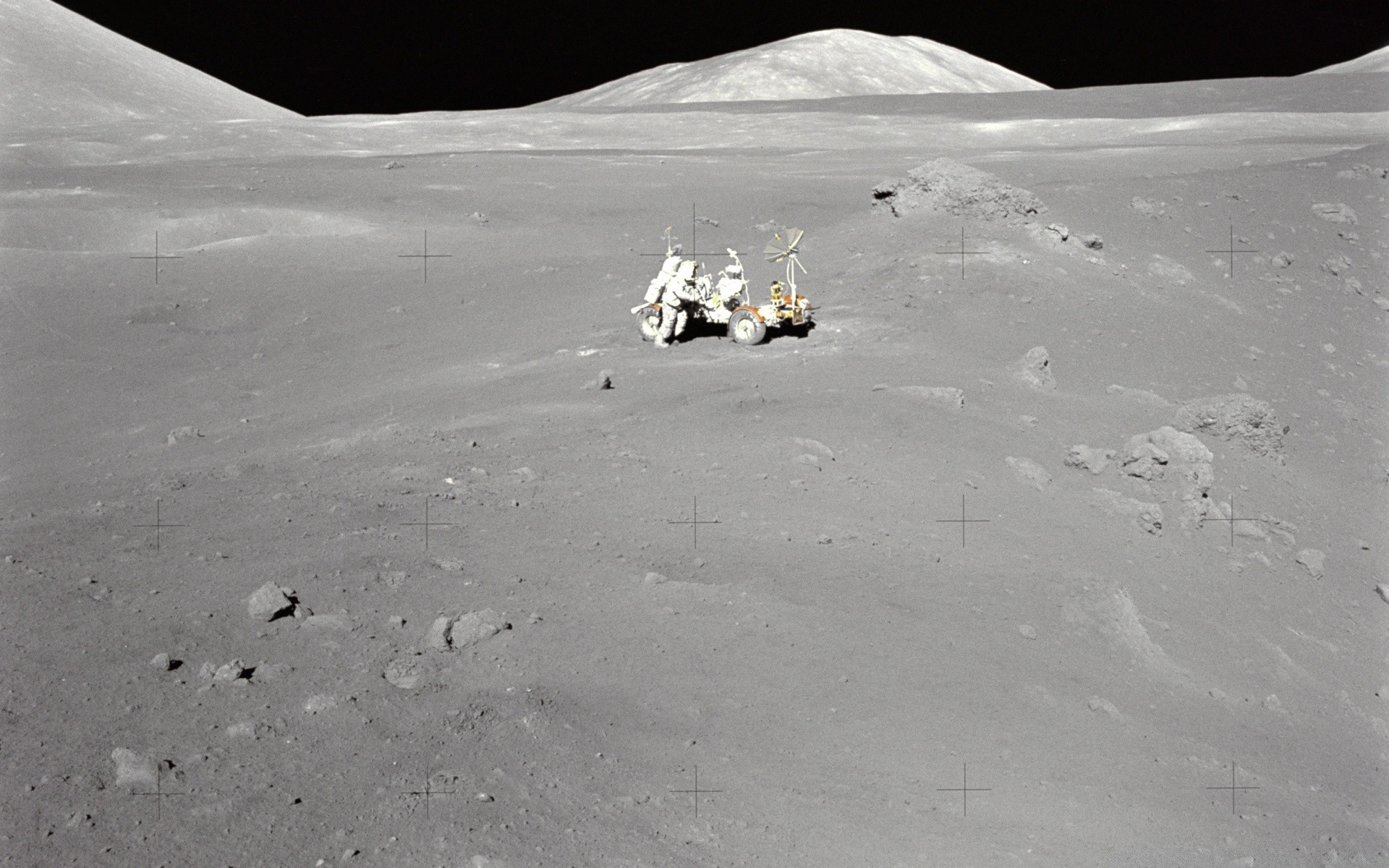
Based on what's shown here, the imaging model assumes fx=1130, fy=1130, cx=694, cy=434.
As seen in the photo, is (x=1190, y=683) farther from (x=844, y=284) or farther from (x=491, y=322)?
(x=491, y=322)

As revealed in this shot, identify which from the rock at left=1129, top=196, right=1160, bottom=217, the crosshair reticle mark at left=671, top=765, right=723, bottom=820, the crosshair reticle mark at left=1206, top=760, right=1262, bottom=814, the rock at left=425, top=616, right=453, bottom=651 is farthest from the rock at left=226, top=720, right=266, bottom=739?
the rock at left=1129, top=196, right=1160, bottom=217

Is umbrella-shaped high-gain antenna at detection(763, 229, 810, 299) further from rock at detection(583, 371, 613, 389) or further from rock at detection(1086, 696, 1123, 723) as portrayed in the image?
rock at detection(1086, 696, 1123, 723)

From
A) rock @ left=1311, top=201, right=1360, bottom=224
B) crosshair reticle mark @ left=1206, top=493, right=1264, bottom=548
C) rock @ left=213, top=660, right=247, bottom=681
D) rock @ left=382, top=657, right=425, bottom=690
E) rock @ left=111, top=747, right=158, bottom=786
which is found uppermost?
rock @ left=1311, top=201, right=1360, bottom=224

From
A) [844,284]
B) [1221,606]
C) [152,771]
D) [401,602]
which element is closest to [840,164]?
[844,284]

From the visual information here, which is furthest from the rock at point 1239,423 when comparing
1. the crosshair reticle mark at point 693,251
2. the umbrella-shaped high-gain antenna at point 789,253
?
the crosshair reticle mark at point 693,251

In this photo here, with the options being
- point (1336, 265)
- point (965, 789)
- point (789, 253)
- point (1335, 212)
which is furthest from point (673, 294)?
point (1335, 212)

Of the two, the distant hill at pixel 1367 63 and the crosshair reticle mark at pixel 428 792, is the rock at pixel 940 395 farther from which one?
the distant hill at pixel 1367 63
